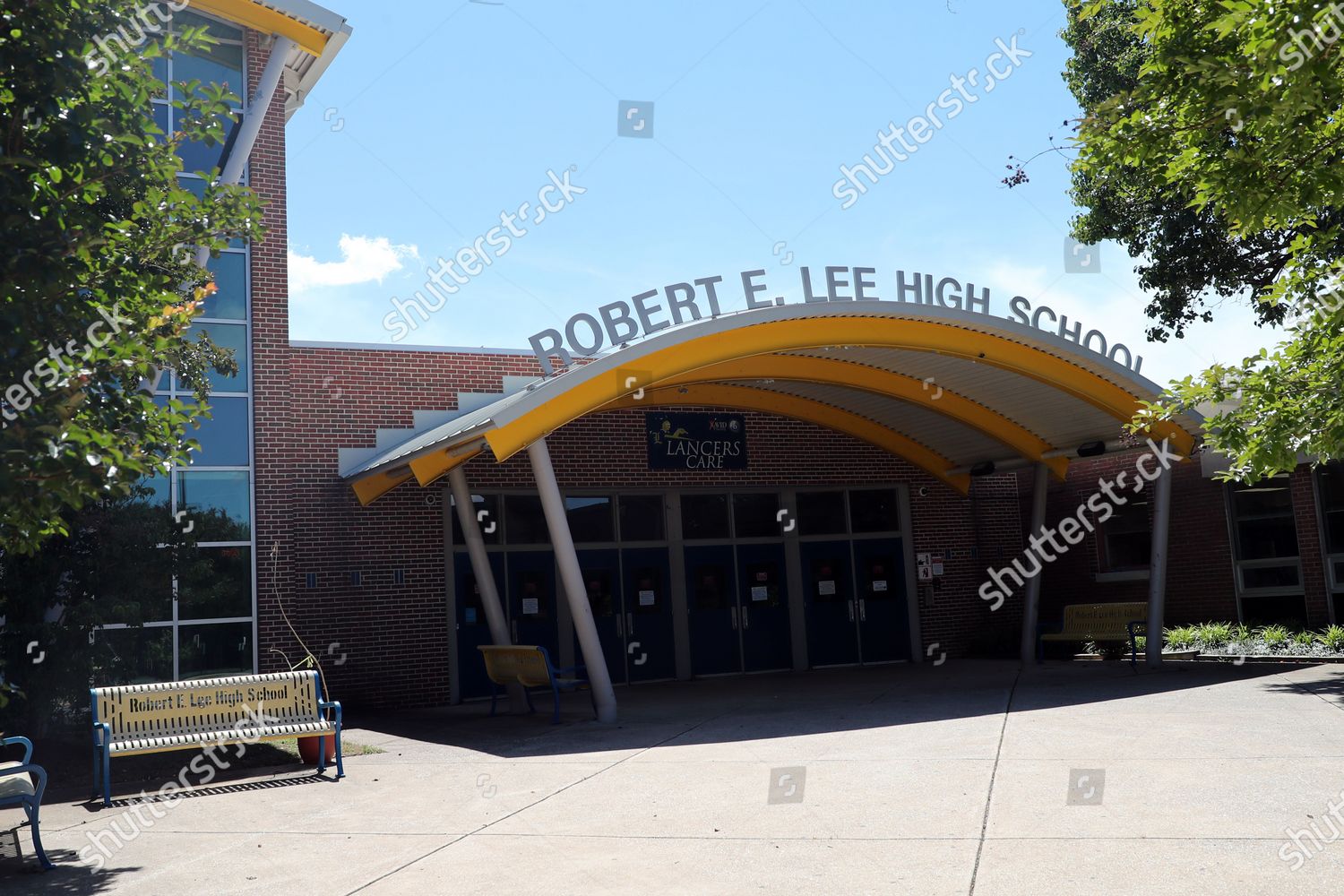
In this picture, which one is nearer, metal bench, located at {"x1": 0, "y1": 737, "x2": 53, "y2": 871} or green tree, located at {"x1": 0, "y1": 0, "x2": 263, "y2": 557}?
green tree, located at {"x1": 0, "y1": 0, "x2": 263, "y2": 557}

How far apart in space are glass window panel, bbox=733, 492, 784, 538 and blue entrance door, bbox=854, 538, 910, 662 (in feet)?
5.38

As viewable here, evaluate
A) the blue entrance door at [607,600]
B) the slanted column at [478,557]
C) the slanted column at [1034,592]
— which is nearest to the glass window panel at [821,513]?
the slanted column at [1034,592]

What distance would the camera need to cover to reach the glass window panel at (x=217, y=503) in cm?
1385

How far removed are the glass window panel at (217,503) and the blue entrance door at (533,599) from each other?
3.80 m

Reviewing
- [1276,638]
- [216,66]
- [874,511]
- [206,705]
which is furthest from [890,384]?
[206,705]

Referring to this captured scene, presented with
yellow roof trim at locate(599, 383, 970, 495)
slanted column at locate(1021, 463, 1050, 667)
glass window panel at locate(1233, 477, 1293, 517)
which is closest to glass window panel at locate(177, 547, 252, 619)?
yellow roof trim at locate(599, 383, 970, 495)

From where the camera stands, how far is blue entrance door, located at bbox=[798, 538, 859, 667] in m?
19.0

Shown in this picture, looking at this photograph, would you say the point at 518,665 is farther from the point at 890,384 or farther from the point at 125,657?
the point at 890,384

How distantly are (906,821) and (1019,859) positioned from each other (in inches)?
42.5

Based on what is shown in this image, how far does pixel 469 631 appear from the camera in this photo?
52.3 ft

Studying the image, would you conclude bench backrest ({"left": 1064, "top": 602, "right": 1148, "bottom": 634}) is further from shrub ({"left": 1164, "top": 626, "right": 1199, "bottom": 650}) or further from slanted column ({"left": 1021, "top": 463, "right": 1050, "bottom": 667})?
shrub ({"left": 1164, "top": 626, "right": 1199, "bottom": 650})

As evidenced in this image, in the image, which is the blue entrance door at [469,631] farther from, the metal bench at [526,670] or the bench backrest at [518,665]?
the bench backrest at [518,665]

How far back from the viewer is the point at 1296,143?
639 centimetres

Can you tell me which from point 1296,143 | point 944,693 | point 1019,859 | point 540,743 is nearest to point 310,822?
point 540,743
